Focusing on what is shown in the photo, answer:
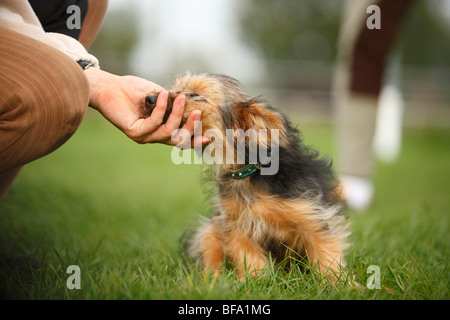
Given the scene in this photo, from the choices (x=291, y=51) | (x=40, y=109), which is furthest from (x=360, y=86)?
(x=291, y=51)

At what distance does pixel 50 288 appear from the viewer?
6.91 ft

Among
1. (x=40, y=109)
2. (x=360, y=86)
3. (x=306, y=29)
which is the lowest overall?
(x=40, y=109)

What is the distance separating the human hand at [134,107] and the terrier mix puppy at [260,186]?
95mm

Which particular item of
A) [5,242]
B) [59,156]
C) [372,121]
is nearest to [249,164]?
[5,242]

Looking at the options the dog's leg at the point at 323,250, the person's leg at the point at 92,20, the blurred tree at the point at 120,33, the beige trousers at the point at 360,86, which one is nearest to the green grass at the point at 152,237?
the dog's leg at the point at 323,250

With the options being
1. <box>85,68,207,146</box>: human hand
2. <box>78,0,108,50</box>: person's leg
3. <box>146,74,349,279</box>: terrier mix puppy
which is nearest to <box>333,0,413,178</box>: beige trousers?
<box>146,74,349,279</box>: terrier mix puppy

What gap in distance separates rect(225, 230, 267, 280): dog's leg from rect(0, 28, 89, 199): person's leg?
1200 millimetres

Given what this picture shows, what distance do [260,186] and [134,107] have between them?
0.88 m

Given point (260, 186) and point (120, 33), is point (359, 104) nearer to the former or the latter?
point (260, 186)

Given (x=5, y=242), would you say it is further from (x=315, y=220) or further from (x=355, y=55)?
(x=355, y=55)

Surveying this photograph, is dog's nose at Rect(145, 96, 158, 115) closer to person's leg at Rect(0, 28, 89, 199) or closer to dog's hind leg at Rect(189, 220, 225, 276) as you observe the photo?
person's leg at Rect(0, 28, 89, 199)

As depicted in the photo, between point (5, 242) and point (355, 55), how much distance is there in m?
3.98

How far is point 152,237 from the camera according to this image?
3.47 meters

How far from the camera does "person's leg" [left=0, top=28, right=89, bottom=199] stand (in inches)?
72.6
